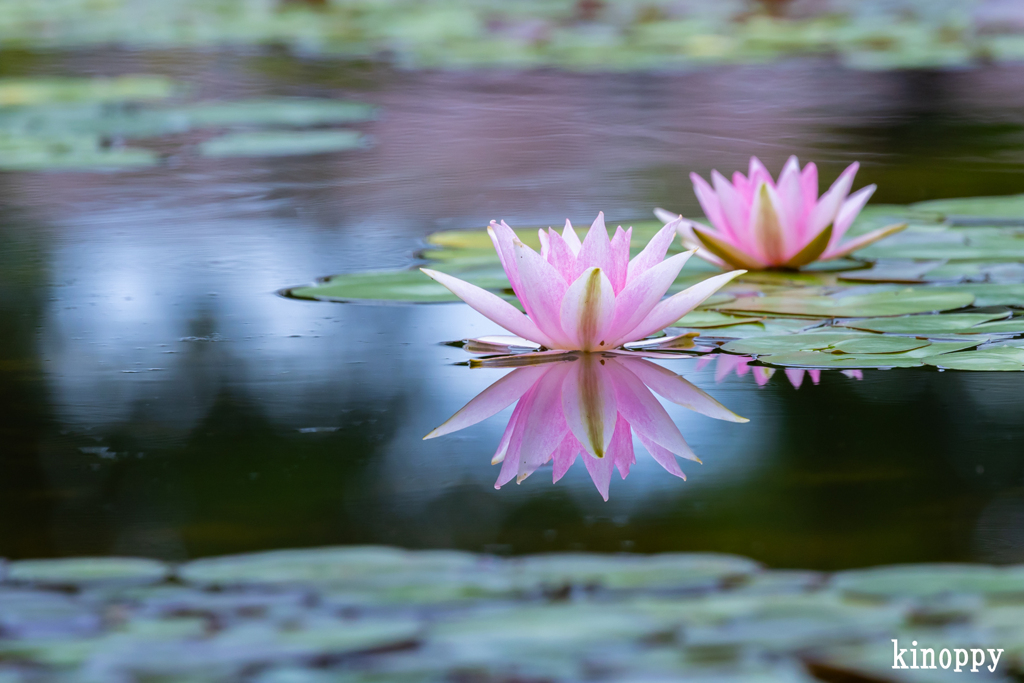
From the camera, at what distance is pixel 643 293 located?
1.49 meters

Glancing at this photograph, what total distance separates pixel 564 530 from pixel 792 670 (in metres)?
0.30

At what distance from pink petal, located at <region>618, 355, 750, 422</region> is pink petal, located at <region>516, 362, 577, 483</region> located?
0.35ft

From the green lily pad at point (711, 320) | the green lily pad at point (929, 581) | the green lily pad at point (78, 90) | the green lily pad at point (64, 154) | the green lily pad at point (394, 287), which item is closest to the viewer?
the green lily pad at point (929, 581)

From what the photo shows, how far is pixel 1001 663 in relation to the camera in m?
0.76

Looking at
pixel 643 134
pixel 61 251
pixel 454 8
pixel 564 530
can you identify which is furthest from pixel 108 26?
pixel 564 530

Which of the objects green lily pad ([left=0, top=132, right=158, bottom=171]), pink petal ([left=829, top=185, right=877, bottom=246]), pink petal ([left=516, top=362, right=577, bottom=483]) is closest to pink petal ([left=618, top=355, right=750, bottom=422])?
pink petal ([left=516, top=362, right=577, bottom=483])

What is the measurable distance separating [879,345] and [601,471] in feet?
1.70

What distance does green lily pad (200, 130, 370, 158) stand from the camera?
3.51m

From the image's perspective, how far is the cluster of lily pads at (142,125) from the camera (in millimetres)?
3420

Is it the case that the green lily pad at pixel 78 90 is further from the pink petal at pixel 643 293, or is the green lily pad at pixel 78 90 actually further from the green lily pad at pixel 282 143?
the pink petal at pixel 643 293

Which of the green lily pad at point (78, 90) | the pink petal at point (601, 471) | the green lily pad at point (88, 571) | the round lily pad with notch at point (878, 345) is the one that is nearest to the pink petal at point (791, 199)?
the round lily pad with notch at point (878, 345)

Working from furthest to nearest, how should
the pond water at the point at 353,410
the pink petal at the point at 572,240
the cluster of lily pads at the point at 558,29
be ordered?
the cluster of lily pads at the point at 558,29, the pink petal at the point at 572,240, the pond water at the point at 353,410

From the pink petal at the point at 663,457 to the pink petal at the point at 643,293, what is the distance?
0.28m

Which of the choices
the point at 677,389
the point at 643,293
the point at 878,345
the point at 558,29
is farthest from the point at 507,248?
the point at 558,29
